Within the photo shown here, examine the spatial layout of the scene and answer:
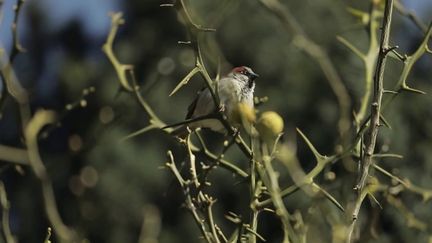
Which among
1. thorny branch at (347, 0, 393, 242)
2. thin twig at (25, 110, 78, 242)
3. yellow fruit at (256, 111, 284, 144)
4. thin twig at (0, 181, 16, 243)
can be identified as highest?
yellow fruit at (256, 111, 284, 144)

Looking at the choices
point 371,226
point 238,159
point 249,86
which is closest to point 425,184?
point 249,86

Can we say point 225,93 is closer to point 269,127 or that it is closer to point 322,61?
point 322,61

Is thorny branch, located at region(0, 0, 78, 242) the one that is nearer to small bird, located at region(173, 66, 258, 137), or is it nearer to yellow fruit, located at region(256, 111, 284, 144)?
yellow fruit, located at region(256, 111, 284, 144)

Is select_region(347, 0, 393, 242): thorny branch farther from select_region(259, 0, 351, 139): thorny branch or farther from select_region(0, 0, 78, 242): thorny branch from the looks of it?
select_region(0, 0, 78, 242): thorny branch

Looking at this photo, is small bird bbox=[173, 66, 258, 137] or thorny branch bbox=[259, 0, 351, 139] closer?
thorny branch bbox=[259, 0, 351, 139]

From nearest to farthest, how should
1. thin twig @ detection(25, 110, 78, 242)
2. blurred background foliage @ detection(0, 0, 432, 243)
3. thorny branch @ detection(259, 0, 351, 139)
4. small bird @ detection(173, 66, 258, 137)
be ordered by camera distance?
thin twig @ detection(25, 110, 78, 242), thorny branch @ detection(259, 0, 351, 139), small bird @ detection(173, 66, 258, 137), blurred background foliage @ detection(0, 0, 432, 243)

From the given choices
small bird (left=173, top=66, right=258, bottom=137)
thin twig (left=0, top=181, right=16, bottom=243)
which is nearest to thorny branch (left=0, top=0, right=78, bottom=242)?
thin twig (left=0, top=181, right=16, bottom=243)

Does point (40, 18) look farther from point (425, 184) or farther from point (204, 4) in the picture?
point (425, 184)

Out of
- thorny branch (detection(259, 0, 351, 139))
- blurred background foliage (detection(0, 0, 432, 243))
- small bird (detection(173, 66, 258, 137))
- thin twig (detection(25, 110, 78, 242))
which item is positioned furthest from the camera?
blurred background foliage (detection(0, 0, 432, 243))

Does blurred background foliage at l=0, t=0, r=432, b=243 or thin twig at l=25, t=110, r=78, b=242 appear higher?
thin twig at l=25, t=110, r=78, b=242

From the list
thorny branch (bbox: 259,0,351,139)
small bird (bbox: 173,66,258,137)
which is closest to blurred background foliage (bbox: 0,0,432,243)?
small bird (bbox: 173,66,258,137)

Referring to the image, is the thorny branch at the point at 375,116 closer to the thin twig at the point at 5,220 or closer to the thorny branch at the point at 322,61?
the thorny branch at the point at 322,61

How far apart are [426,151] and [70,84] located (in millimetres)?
8783

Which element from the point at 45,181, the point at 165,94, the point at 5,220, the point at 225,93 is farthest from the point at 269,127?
the point at 165,94
